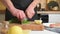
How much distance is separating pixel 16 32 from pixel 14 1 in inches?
42.0

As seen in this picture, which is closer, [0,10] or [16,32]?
[16,32]

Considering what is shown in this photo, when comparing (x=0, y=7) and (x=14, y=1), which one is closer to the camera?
(x=14, y=1)

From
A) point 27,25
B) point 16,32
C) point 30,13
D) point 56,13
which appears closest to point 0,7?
point 56,13

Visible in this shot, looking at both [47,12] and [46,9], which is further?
[46,9]

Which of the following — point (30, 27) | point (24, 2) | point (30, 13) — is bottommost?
point (30, 27)

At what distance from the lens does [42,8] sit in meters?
3.34

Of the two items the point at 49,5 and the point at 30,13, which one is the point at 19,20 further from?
the point at 49,5

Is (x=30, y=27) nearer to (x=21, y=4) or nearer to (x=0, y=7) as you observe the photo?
(x=21, y=4)

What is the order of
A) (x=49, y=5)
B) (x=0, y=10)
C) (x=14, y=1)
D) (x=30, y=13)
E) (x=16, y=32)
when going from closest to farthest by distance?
1. (x=16, y=32)
2. (x=30, y=13)
3. (x=14, y=1)
4. (x=0, y=10)
5. (x=49, y=5)

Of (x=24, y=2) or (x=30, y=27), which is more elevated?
(x=24, y=2)

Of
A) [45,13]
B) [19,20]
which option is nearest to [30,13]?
[19,20]

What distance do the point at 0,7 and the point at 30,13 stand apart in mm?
1494

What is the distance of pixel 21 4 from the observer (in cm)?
193

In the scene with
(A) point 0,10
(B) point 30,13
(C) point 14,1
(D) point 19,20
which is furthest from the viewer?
(A) point 0,10
